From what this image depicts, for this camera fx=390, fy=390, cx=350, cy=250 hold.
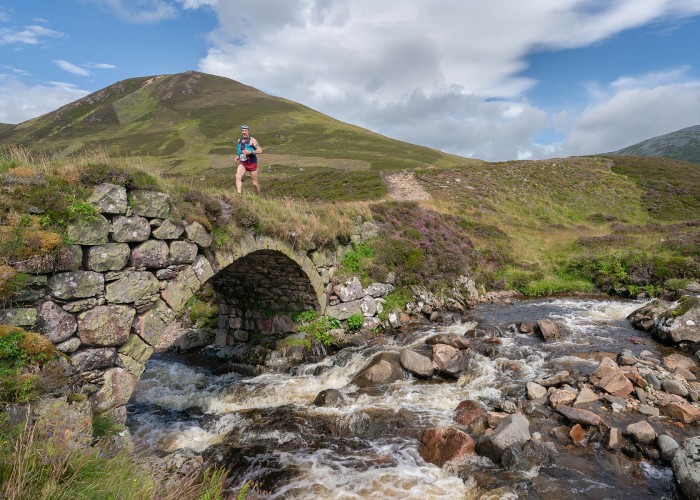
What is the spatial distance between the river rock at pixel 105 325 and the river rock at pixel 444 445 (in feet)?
22.3

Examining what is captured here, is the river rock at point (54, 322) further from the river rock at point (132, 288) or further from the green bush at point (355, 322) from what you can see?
the green bush at point (355, 322)

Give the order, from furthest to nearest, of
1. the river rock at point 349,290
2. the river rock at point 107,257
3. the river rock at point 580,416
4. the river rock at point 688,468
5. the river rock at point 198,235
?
the river rock at point 349,290 → the river rock at point 198,235 → the river rock at point 580,416 → the river rock at point 107,257 → the river rock at point 688,468

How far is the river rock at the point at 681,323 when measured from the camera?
13.3 m

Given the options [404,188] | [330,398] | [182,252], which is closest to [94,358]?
[182,252]

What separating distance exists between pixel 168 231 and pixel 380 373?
7504mm

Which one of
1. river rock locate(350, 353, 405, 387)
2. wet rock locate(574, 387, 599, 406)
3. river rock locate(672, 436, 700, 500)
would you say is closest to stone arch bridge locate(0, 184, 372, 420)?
river rock locate(350, 353, 405, 387)

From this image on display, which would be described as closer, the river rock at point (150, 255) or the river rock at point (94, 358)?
the river rock at point (94, 358)

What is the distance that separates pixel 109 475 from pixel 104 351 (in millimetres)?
4427

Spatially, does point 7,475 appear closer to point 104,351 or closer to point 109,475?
point 109,475

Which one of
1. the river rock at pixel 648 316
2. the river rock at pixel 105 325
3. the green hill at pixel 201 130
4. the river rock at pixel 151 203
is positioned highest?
the green hill at pixel 201 130

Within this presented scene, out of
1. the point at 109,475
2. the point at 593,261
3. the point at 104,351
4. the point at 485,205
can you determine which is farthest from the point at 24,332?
the point at 485,205

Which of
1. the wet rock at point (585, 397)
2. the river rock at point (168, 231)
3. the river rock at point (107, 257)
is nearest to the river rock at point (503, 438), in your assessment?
the wet rock at point (585, 397)

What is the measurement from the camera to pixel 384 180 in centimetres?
4769

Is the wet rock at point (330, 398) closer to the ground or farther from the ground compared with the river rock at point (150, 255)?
closer to the ground
